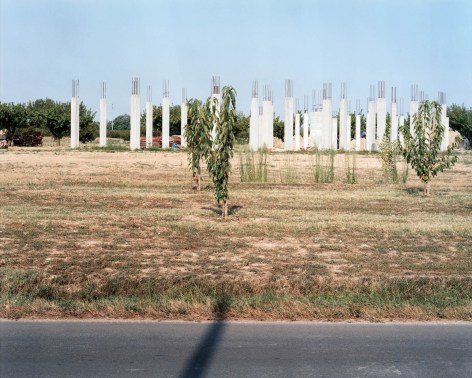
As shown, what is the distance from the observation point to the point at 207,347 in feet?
20.5

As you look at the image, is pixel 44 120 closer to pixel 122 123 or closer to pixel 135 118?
pixel 135 118

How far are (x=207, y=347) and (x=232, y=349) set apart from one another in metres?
0.24

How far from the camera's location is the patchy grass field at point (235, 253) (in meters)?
7.79

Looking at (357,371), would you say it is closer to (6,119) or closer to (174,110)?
(6,119)

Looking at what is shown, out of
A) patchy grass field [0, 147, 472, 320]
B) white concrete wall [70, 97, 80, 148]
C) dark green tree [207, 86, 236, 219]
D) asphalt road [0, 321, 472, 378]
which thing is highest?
white concrete wall [70, 97, 80, 148]

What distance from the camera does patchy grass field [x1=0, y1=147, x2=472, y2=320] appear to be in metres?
7.79

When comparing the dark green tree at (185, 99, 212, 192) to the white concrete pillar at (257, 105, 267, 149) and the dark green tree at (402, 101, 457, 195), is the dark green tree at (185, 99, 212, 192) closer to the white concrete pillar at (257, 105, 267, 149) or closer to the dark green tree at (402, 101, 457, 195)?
the dark green tree at (402, 101, 457, 195)

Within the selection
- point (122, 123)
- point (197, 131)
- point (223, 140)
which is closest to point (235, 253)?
point (223, 140)

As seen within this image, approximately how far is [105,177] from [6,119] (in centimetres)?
4266

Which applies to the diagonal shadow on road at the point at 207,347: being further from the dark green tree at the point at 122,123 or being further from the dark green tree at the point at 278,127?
the dark green tree at the point at 122,123

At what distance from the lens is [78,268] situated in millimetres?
10188

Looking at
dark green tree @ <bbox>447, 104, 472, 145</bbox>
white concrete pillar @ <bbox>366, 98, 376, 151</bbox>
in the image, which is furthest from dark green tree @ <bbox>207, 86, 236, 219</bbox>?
dark green tree @ <bbox>447, 104, 472, 145</bbox>

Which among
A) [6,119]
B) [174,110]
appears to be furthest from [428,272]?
[174,110]

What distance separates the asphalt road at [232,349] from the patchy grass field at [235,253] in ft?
1.67
